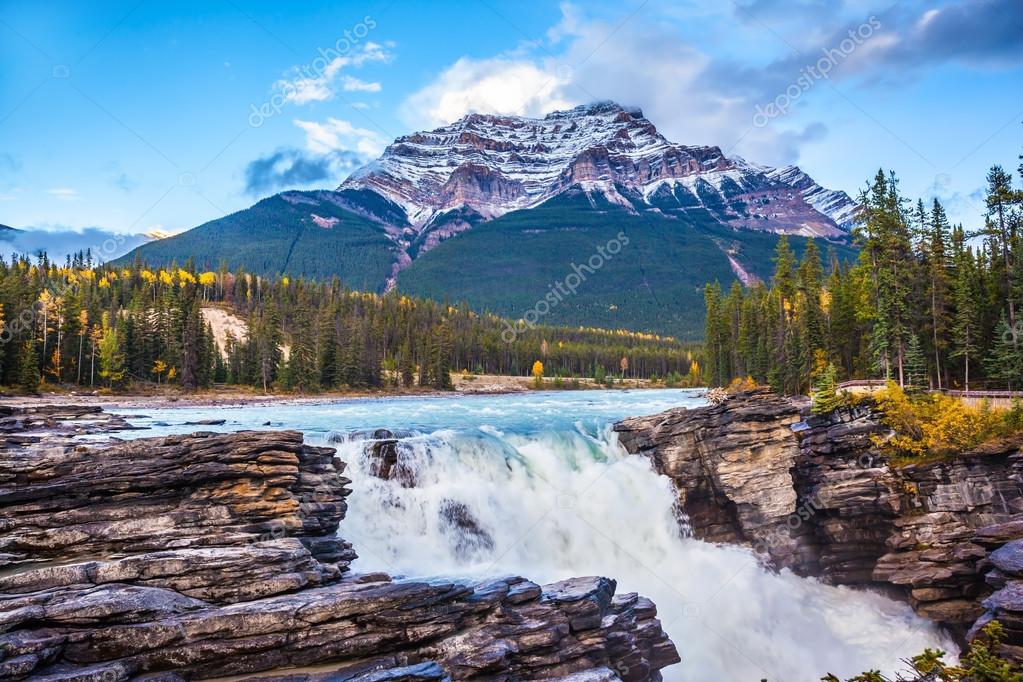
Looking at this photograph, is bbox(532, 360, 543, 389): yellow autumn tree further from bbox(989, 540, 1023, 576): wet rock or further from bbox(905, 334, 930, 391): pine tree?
bbox(989, 540, 1023, 576): wet rock

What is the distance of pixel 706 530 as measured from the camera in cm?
3425

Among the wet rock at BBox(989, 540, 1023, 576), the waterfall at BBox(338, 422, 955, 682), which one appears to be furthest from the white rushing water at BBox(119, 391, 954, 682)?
the wet rock at BBox(989, 540, 1023, 576)

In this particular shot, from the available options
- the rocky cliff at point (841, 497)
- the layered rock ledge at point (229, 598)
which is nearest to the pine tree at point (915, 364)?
the rocky cliff at point (841, 497)

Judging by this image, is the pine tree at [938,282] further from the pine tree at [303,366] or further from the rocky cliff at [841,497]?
the pine tree at [303,366]

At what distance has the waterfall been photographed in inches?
971

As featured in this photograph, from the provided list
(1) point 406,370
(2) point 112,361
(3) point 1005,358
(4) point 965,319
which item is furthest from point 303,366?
(3) point 1005,358

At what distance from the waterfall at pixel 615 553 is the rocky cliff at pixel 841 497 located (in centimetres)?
154

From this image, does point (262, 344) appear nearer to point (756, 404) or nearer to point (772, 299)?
point (772, 299)

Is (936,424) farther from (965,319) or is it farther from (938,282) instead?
(938,282)

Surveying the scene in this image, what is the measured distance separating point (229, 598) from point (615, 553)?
19433mm

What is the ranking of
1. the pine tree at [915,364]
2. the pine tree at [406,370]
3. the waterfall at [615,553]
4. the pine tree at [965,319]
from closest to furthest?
the waterfall at [615,553] → the pine tree at [915,364] → the pine tree at [965,319] → the pine tree at [406,370]

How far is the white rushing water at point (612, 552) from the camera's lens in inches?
972

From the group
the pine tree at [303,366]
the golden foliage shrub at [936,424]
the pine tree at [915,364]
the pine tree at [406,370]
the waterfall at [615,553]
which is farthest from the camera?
the pine tree at [406,370]

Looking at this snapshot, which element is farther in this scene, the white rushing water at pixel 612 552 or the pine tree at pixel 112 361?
the pine tree at pixel 112 361
